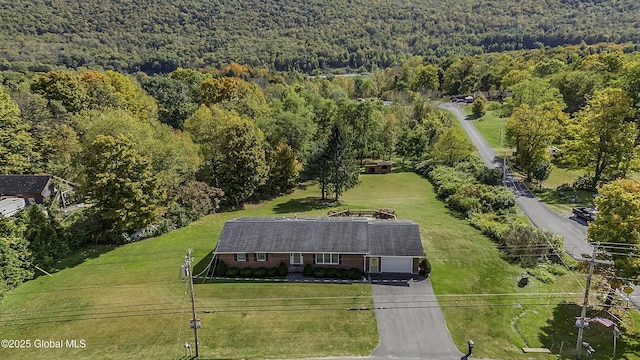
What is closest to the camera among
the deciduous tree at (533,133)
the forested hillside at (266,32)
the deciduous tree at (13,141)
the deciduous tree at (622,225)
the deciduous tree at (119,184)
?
the deciduous tree at (622,225)

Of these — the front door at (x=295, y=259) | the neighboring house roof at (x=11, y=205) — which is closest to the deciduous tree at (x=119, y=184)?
the neighboring house roof at (x=11, y=205)

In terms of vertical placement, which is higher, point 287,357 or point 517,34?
point 517,34

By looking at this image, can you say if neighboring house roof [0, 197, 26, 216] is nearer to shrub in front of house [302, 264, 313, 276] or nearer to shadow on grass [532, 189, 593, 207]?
shrub in front of house [302, 264, 313, 276]

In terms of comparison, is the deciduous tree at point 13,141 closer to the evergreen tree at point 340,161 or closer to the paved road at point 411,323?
the evergreen tree at point 340,161

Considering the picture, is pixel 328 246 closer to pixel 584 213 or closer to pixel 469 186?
pixel 469 186

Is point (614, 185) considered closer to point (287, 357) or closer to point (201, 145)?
point (287, 357)

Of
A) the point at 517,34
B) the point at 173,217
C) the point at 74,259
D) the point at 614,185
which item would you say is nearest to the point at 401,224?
the point at 614,185

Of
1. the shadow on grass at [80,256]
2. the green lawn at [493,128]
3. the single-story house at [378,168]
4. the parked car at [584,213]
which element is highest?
the green lawn at [493,128]
